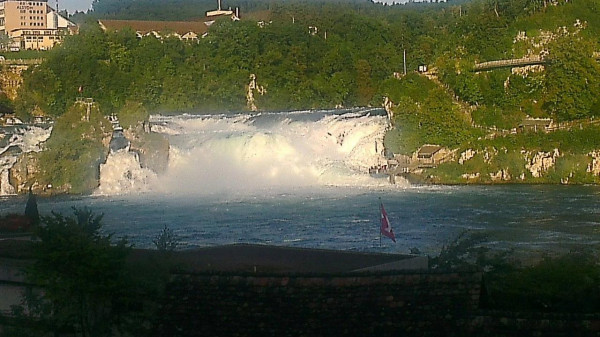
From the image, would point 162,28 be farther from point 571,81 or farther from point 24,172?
point 571,81

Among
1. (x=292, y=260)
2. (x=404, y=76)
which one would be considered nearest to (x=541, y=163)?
(x=404, y=76)

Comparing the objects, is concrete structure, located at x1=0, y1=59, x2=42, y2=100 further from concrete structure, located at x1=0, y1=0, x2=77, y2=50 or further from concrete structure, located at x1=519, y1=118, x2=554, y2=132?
concrete structure, located at x1=519, y1=118, x2=554, y2=132

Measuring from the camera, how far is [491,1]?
48625 mm

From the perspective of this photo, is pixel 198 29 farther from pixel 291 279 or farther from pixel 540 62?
pixel 291 279

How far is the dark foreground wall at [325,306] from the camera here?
732 centimetres

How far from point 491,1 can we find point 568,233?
99.4 ft

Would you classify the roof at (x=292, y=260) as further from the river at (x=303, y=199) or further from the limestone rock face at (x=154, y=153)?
the limestone rock face at (x=154, y=153)

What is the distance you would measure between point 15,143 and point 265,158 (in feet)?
28.1

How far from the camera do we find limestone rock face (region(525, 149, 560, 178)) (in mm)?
32594

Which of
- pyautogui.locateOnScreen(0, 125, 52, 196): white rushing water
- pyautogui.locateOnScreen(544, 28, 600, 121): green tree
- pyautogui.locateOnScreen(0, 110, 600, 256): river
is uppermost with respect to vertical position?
pyautogui.locateOnScreen(544, 28, 600, 121): green tree

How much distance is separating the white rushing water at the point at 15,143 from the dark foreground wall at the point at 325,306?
2597 centimetres

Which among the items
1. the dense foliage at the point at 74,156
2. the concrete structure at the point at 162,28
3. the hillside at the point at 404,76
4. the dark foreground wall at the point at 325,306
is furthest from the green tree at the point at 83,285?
the concrete structure at the point at 162,28

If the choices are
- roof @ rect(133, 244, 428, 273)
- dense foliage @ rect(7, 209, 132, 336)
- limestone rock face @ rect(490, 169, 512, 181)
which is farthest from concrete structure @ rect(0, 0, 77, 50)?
dense foliage @ rect(7, 209, 132, 336)

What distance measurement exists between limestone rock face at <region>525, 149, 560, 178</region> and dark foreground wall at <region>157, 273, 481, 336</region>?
25.8 meters
